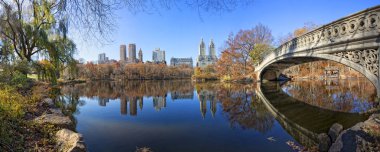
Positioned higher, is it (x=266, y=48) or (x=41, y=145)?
(x=266, y=48)

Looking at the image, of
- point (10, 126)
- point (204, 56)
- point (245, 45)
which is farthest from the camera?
point (204, 56)

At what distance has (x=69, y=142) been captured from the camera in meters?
4.46

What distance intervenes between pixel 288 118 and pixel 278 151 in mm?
3776

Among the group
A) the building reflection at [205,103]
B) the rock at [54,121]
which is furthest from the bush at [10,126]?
the building reflection at [205,103]

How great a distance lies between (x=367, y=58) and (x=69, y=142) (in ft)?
31.7

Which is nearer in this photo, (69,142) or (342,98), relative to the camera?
(69,142)

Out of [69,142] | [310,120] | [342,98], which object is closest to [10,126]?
[69,142]

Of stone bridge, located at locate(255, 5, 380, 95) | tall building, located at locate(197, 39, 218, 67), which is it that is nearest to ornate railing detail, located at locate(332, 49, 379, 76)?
stone bridge, located at locate(255, 5, 380, 95)

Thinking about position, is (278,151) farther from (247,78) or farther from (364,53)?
(247,78)

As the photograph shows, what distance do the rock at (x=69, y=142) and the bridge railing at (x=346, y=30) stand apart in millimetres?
9297

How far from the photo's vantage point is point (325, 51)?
10.5m

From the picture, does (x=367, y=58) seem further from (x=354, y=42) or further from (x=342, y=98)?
(x=342, y=98)

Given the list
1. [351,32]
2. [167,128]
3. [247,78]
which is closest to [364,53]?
[351,32]

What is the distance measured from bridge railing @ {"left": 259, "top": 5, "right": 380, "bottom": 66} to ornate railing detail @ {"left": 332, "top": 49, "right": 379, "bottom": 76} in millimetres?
576
